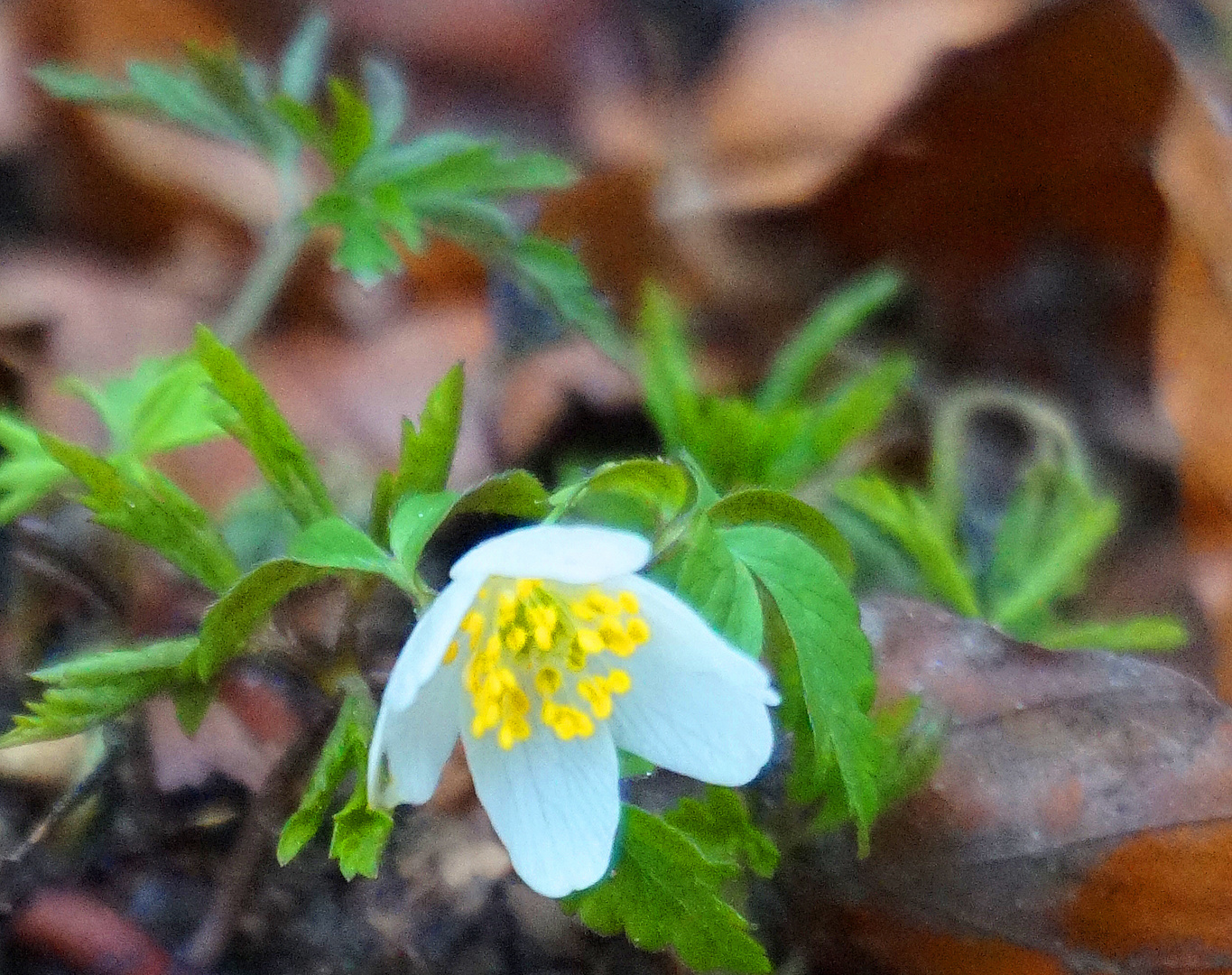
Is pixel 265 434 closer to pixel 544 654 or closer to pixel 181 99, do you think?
pixel 544 654

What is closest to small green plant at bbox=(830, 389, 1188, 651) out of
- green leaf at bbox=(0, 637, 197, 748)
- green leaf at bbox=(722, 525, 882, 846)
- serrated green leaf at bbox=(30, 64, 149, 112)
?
green leaf at bbox=(722, 525, 882, 846)

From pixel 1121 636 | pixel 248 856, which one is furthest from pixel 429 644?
pixel 1121 636

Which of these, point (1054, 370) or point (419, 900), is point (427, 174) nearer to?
point (419, 900)

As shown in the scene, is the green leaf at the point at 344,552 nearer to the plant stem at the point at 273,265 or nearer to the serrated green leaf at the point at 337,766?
the serrated green leaf at the point at 337,766

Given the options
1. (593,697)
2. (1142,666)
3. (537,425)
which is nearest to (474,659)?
(593,697)

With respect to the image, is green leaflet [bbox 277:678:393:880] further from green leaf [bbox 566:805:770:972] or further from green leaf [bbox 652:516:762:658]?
green leaf [bbox 652:516:762:658]

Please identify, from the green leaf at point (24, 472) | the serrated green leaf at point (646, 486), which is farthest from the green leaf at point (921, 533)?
the green leaf at point (24, 472)

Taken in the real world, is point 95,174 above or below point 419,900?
above
